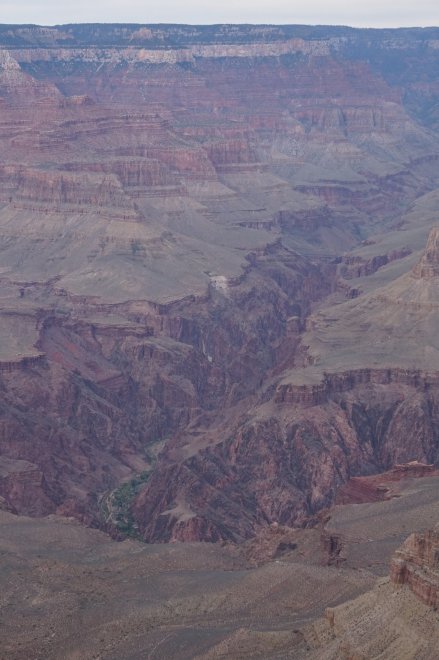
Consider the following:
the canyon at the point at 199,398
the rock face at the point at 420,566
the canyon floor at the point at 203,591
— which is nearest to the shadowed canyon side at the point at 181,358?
the canyon at the point at 199,398

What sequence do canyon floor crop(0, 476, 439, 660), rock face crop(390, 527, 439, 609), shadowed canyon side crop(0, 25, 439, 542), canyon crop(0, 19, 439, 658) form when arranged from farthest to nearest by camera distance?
1. shadowed canyon side crop(0, 25, 439, 542)
2. canyon crop(0, 19, 439, 658)
3. canyon floor crop(0, 476, 439, 660)
4. rock face crop(390, 527, 439, 609)

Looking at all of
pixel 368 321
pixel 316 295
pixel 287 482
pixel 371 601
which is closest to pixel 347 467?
pixel 287 482

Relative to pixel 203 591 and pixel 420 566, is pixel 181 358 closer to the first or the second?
pixel 203 591

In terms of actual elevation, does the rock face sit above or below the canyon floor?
above

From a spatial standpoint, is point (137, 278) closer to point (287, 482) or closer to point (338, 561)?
point (287, 482)

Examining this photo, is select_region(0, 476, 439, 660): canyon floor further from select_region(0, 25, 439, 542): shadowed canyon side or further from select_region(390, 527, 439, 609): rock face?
select_region(0, 25, 439, 542): shadowed canyon side

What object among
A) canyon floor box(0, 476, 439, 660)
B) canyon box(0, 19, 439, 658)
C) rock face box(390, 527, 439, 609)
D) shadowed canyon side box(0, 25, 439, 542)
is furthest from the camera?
shadowed canyon side box(0, 25, 439, 542)

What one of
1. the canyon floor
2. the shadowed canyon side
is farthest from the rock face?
the shadowed canyon side

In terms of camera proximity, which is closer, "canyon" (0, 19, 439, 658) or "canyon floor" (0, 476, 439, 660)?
"canyon floor" (0, 476, 439, 660)
